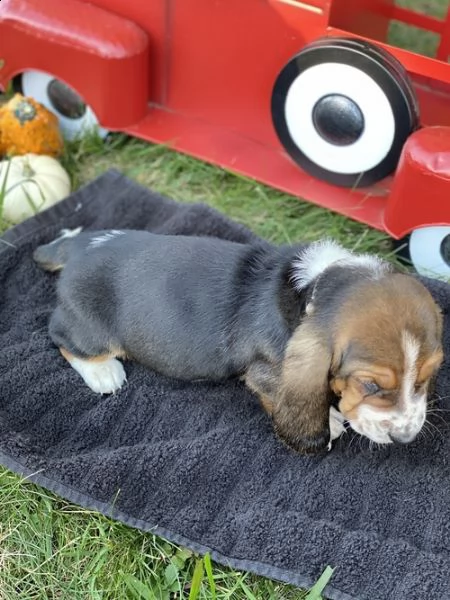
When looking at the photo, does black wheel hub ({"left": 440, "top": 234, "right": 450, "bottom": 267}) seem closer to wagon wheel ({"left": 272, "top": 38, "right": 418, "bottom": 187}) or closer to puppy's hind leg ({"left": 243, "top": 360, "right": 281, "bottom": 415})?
wagon wheel ({"left": 272, "top": 38, "right": 418, "bottom": 187})

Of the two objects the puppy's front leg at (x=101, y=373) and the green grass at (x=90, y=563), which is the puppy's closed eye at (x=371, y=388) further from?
the puppy's front leg at (x=101, y=373)

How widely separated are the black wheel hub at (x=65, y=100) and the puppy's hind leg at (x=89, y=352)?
1.84 m

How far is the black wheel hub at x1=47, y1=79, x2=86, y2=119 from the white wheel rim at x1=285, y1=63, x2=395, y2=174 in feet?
4.69

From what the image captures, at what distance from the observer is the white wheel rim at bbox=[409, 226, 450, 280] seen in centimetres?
406

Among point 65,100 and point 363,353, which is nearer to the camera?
point 363,353

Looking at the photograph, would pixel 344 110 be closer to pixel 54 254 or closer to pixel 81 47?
pixel 81 47

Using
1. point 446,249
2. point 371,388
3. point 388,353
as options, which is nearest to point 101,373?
point 371,388

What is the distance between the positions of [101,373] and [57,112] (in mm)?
2210

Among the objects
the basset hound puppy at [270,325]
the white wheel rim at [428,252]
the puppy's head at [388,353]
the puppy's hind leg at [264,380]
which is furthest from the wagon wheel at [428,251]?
the puppy's hind leg at [264,380]

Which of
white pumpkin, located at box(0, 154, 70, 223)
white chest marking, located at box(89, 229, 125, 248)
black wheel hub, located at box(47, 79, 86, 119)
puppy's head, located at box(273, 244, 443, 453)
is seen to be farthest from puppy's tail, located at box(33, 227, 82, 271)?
puppy's head, located at box(273, 244, 443, 453)

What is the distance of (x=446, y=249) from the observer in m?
4.11

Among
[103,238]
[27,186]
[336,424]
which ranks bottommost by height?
[336,424]

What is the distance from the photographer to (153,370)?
3619 mm

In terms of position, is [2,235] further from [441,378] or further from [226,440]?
[441,378]
